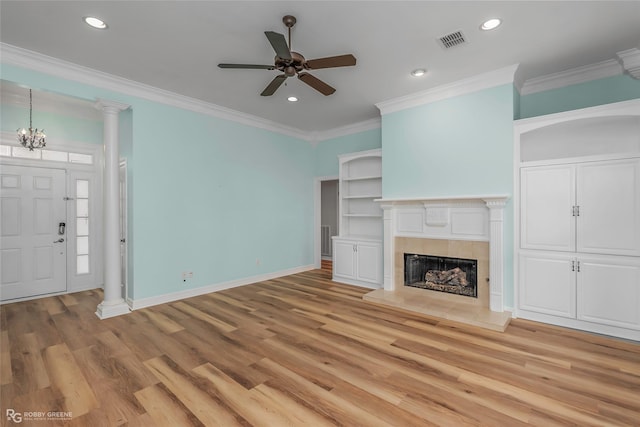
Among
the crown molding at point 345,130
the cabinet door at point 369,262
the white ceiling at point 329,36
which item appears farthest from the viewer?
the crown molding at point 345,130

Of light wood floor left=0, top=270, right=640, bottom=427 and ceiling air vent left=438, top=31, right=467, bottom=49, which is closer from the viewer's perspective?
light wood floor left=0, top=270, right=640, bottom=427

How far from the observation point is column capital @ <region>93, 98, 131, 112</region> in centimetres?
384

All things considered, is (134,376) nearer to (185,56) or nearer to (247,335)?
(247,335)

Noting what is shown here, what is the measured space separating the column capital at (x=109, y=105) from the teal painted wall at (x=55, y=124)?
1.44 m

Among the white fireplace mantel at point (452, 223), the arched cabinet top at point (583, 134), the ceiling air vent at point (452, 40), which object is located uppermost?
the ceiling air vent at point (452, 40)

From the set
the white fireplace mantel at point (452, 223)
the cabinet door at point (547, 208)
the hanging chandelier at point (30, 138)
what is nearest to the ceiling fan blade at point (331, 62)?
the white fireplace mantel at point (452, 223)

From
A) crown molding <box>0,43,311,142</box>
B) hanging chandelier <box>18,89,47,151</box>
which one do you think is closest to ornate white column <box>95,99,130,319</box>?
crown molding <box>0,43,311,142</box>

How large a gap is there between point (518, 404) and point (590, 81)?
4025 millimetres

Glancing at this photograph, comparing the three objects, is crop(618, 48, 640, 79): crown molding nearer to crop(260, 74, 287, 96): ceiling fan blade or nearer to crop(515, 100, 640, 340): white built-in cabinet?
crop(515, 100, 640, 340): white built-in cabinet

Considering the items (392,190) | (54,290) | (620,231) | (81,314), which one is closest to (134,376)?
(81,314)

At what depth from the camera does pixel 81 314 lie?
3932 millimetres

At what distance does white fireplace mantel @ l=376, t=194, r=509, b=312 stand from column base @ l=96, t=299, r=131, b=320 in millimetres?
3905

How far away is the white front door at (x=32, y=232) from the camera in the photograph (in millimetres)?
4426

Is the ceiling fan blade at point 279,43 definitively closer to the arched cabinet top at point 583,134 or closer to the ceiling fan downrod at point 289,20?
the ceiling fan downrod at point 289,20
